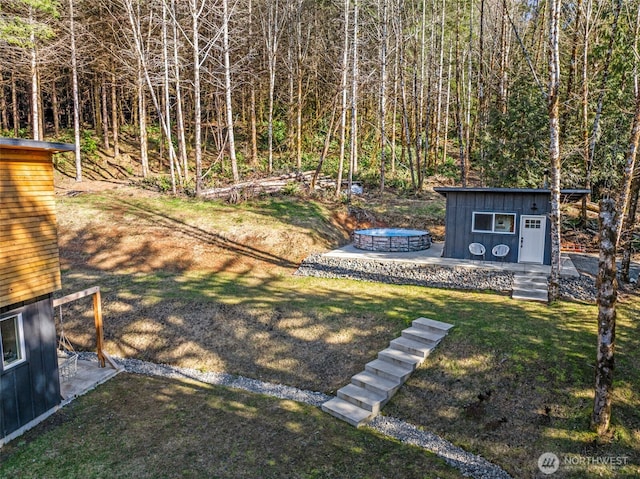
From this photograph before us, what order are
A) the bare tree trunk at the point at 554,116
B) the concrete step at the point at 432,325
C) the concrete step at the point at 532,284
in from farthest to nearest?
the concrete step at the point at 532,284, the bare tree trunk at the point at 554,116, the concrete step at the point at 432,325

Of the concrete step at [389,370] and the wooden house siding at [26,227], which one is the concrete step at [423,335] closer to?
the concrete step at [389,370]

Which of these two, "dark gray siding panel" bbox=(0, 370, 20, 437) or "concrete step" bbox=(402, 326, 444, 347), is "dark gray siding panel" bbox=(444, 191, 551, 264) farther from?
"dark gray siding panel" bbox=(0, 370, 20, 437)

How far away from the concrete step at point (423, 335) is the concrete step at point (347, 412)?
221 cm

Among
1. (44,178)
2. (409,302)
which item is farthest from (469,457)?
(44,178)

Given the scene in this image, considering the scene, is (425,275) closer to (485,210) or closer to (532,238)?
(485,210)

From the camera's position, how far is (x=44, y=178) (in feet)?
24.8

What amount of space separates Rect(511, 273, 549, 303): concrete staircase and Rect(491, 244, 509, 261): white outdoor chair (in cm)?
148

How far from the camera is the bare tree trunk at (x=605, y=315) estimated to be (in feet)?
20.2

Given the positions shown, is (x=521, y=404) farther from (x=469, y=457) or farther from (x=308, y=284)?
(x=308, y=284)

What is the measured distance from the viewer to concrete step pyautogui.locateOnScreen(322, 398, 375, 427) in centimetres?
731

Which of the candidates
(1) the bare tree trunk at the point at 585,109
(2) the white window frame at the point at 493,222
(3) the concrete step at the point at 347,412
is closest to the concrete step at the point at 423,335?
(3) the concrete step at the point at 347,412

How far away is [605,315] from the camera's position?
6.32 meters

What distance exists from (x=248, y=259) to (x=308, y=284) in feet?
10.7

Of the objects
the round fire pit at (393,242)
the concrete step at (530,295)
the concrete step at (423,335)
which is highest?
the round fire pit at (393,242)
